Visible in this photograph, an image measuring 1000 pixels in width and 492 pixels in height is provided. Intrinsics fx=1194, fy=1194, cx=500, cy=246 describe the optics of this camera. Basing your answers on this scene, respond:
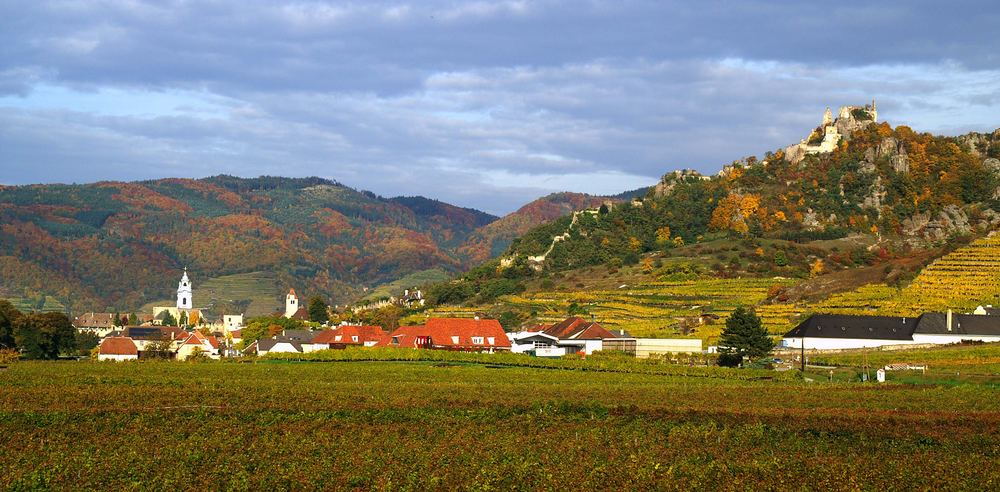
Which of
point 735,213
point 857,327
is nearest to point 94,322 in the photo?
point 735,213

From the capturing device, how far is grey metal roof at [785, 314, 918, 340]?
90625 mm

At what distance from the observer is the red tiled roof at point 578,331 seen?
93.4 m

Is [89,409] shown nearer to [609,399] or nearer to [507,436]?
[507,436]

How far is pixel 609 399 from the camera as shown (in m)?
50.0

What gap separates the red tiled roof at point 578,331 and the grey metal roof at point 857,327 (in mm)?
14807

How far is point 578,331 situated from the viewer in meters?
97.0

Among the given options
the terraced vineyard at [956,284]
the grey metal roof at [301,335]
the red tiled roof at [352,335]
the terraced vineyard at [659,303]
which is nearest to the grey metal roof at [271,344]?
the grey metal roof at [301,335]

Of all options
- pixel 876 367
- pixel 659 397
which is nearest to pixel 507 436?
pixel 659 397

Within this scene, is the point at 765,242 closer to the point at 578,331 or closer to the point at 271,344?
the point at 578,331

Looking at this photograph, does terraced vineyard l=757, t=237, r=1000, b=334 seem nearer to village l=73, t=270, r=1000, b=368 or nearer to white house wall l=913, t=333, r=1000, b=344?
village l=73, t=270, r=1000, b=368

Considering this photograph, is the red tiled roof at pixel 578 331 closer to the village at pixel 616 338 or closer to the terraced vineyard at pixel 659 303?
the village at pixel 616 338

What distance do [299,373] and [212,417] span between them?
25474 millimetres

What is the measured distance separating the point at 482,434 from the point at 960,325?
204 ft

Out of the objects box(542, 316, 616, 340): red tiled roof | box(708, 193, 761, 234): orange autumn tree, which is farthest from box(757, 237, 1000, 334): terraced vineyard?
box(708, 193, 761, 234): orange autumn tree
